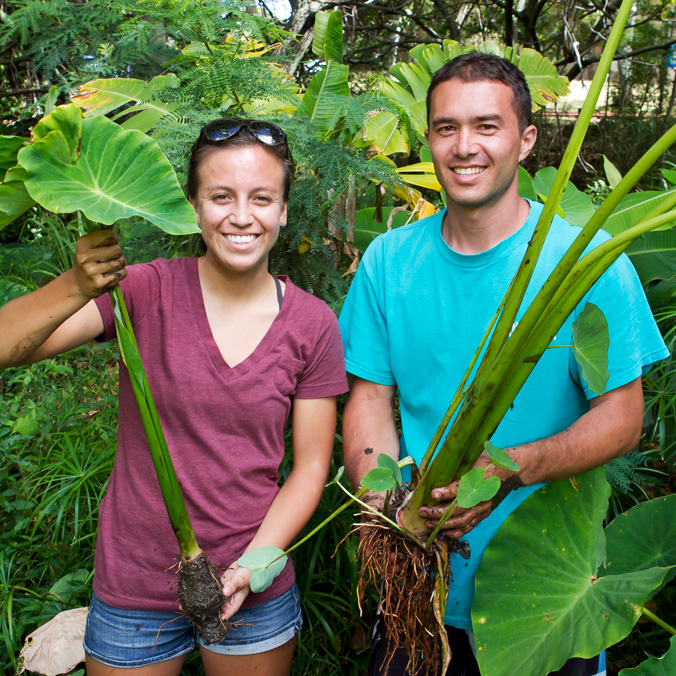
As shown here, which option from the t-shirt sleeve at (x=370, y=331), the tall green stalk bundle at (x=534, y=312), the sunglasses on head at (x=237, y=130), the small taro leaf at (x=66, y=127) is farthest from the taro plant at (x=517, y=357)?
the small taro leaf at (x=66, y=127)

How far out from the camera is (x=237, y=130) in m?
1.57

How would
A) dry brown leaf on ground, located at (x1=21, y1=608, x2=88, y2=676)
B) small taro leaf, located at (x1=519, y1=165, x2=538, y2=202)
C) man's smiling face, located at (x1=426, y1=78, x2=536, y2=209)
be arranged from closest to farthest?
man's smiling face, located at (x1=426, y1=78, x2=536, y2=209)
dry brown leaf on ground, located at (x1=21, y1=608, x2=88, y2=676)
small taro leaf, located at (x1=519, y1=165, x2=538, y2=202)

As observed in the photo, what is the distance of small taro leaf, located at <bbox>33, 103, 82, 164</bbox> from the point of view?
1151 mm

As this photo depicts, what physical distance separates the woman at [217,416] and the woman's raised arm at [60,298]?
15cm

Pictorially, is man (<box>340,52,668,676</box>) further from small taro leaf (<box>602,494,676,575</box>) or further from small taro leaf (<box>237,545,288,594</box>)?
small taro leaf (<box>237,545,288,594</box>)

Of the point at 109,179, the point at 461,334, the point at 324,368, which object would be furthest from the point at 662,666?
the point at 109,179

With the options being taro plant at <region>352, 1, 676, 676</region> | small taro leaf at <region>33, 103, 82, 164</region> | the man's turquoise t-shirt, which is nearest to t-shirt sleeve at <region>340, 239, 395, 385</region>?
the man's turquoise t-shirt

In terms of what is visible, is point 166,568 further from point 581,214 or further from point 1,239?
point 1,239

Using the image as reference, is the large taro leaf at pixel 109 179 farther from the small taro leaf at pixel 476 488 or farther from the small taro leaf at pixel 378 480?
the small taro leaf at pixel 476 488

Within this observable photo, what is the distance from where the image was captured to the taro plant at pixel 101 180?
113 centimetres

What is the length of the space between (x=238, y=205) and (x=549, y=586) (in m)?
1.15

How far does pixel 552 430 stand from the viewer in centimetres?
163

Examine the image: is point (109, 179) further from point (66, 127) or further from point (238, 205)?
point (238, 205)

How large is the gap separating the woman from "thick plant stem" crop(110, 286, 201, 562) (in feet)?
0.30
